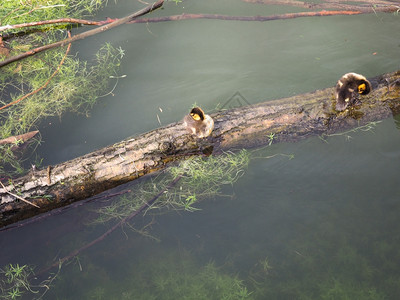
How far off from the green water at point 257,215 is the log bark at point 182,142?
0.33 m

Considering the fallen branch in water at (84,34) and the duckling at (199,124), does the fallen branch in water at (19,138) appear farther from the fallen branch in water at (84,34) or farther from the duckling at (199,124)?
the duckling at (199,124)

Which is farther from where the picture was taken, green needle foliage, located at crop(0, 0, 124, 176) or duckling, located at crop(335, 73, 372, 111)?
green needle foliage, located at crop(0, 0, 124, 176)

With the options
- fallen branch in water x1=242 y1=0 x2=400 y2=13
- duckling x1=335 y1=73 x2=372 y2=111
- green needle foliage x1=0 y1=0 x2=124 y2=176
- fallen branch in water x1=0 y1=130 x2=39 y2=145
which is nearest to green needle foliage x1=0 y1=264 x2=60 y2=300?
green needle foliage x1=0 y1=0 x2=124 y2=176

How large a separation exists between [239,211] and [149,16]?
314 centimetres

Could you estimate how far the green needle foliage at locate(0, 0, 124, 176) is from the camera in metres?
4.18

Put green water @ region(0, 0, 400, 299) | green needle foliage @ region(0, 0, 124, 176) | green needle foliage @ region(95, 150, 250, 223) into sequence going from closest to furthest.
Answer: green water @ region(0, 0, 400, 299), green needle foliage @ region(95, 150, 250, 223), green needle foliage @ region(0, 0, 124, 176)

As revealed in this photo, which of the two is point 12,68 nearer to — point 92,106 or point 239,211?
point 92,106

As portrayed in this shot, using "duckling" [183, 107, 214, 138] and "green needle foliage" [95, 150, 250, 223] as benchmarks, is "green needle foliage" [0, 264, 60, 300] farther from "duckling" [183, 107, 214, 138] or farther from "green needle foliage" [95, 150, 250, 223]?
"duckling" [183, 107, 214, 138]

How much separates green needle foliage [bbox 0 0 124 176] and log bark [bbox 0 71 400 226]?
887 mm

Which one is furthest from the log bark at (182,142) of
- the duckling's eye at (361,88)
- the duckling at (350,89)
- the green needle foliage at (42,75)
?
the green needle foliage at (42,75)

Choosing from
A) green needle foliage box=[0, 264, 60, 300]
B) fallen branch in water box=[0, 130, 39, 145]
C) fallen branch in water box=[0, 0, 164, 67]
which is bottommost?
green needle foliage box=[0, 264, 60, 300]

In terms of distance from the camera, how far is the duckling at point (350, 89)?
2.91 metres

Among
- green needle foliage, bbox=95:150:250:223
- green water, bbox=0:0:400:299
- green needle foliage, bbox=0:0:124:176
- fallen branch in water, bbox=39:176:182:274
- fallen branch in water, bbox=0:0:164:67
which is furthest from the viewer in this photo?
fallen branch in water, bbox=0:0:164:67

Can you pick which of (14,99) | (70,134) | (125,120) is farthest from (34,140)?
(125,120)
